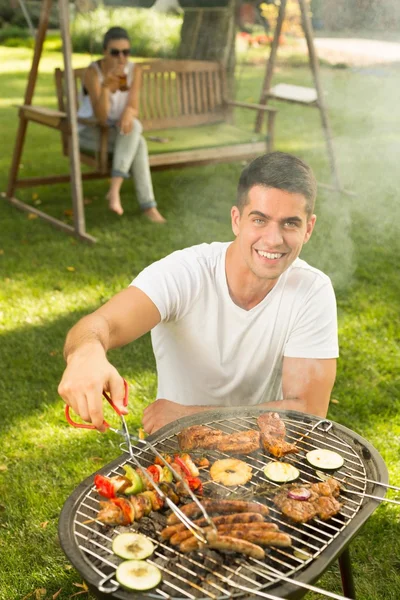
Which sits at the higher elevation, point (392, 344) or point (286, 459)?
point (286, 459)

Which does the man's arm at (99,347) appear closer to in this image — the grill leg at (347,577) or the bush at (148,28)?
the grill leg at (347,577)

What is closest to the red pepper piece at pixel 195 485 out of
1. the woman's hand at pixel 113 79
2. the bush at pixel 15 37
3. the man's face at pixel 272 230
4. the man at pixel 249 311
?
the man at pixel 249 311

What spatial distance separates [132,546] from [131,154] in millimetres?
5600

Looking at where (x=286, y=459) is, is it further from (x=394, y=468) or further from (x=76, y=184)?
(x=76, y=184)

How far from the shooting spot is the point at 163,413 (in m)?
2.84

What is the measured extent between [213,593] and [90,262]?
4.61 metres

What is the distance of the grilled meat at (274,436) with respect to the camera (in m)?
2.27

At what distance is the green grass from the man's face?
1.32 meters

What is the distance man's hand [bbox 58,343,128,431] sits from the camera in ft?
6.74

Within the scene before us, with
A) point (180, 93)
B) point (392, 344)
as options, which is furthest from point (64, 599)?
point (180, 93)

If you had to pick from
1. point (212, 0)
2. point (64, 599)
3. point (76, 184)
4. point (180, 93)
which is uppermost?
point (212, 0)

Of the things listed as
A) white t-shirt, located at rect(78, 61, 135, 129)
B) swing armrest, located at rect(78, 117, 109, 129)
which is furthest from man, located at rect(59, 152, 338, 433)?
white t-shirt, located at rect(78, 61, 135, 129)

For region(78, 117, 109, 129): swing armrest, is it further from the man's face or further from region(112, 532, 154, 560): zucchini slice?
region(112, 532, 154, 560): zucchini slice

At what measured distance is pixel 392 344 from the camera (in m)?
4.95
